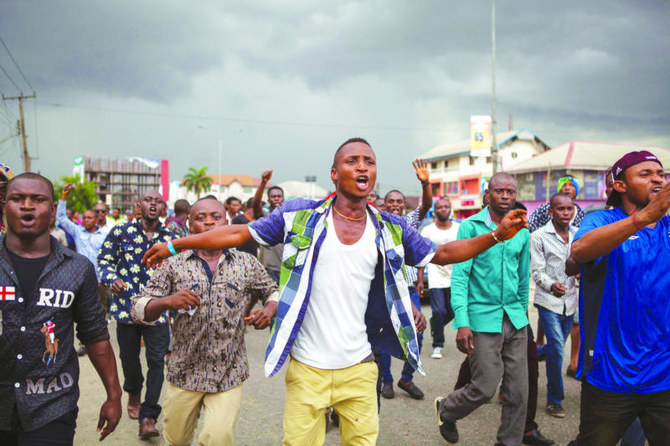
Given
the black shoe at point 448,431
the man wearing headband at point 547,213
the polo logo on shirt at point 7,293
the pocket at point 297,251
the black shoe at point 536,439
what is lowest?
the black shoe at point 536,439

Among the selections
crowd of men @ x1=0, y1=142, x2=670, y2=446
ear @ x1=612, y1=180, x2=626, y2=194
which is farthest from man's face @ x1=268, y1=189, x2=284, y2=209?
ear @ x1=612, y1=180, x2=626, y2=194

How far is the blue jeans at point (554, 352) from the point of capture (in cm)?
514

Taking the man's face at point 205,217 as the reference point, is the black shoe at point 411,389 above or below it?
below

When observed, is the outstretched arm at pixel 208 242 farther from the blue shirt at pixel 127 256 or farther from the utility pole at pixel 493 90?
the utility pole at pixel 493 90

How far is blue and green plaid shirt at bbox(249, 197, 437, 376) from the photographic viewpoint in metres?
2.92

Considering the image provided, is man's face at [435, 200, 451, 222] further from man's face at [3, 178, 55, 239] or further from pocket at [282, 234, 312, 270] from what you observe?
man's face at [3, 178, 55, 239]

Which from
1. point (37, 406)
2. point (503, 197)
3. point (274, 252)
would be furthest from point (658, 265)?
point (274, 252)

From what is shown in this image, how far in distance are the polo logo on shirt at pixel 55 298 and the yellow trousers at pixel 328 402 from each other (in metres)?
1.29

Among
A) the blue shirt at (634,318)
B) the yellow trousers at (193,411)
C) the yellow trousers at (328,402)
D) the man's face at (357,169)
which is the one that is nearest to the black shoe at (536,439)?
the blue shirt at (634,318)

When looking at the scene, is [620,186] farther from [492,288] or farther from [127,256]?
[127,256]

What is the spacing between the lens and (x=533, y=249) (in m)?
5.67

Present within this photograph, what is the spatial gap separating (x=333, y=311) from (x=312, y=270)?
281mm

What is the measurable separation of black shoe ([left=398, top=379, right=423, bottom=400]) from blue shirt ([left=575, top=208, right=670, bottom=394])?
9.84ft

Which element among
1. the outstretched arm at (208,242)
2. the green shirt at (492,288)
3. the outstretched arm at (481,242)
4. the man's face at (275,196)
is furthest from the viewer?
the man's face at (275,196)
